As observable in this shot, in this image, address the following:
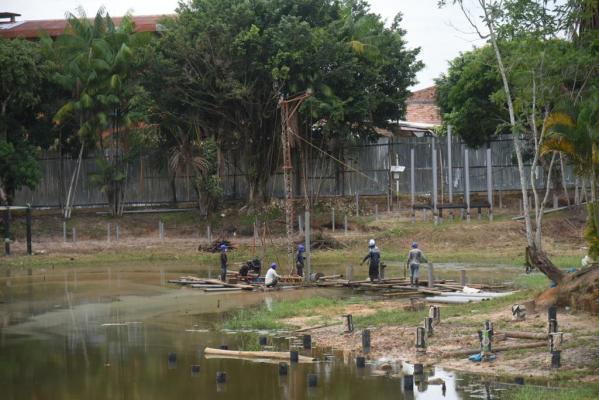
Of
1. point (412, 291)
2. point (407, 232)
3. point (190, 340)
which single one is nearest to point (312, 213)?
point (407, 232)

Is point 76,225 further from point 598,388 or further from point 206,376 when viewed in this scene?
point 598,388

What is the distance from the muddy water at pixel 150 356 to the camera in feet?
60.8

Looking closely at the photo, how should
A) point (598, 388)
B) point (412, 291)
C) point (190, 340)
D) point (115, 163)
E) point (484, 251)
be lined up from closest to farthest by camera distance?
point (598, 388), point (190, 340), point (412, 291), point (484, 251), point (115, 163)

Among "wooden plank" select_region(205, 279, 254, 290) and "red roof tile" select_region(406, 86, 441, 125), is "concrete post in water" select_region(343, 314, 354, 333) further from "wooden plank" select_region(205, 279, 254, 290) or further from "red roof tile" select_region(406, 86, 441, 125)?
"red roof tile" select_region(406, 86, 441, 125)

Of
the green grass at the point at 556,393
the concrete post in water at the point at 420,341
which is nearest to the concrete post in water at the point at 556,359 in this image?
the green grass at the point at 556,393

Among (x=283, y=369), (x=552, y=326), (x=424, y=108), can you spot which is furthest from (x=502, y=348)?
(x=424, y=108)

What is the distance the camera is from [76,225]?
51344 mm

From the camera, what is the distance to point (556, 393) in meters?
16.7

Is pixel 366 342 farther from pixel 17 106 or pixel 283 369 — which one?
pixel 17 106

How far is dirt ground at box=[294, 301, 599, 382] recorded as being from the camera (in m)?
18.7

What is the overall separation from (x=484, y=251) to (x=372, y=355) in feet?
71.2

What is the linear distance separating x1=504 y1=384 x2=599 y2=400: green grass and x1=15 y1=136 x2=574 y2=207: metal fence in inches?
1363

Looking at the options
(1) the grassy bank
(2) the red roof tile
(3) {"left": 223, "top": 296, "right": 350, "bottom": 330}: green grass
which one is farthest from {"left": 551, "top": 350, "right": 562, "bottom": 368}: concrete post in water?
(2) the red roof tile

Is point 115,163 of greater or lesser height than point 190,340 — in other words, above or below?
above
